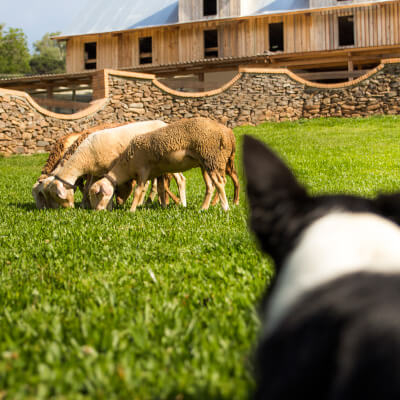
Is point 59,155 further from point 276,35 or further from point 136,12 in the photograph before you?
point 276,35

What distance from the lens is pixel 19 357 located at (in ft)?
7.27

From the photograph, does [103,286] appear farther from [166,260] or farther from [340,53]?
[340,53]

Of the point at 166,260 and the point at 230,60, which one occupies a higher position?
the point at 230,60

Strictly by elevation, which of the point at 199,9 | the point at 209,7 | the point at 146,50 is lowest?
the point at 146,50

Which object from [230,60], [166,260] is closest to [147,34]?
[230,60]

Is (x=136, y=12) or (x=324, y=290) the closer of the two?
(x=324, y=290)

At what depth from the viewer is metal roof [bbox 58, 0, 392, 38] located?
30.1 m

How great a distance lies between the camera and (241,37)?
99.8 ft

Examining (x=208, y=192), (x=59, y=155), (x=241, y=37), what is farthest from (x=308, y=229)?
(x=241, y=37)

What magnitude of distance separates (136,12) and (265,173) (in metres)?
35.2

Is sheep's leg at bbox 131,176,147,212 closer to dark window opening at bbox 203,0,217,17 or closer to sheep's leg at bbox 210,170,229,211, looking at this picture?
sheep's leg at bbox 210,170,229,211

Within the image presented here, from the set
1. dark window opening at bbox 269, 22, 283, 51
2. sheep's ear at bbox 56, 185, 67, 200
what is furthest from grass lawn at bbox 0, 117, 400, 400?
dark window opening at bbox 269, 22, 283, 51

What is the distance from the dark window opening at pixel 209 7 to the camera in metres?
31.2

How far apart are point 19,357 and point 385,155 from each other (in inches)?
525
